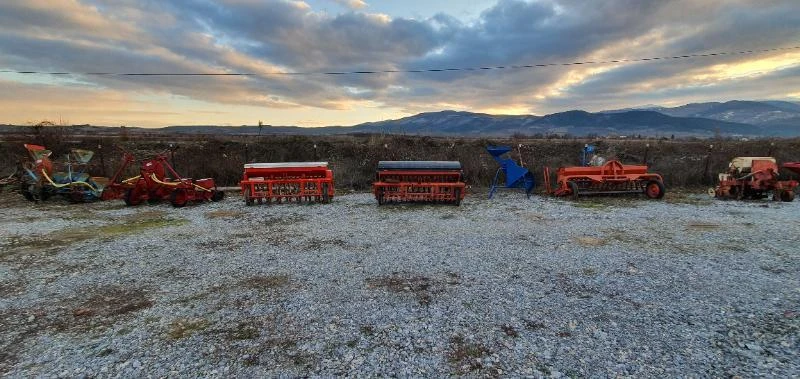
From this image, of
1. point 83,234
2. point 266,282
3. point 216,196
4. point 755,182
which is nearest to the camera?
point 266,282

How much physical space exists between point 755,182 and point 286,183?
635 inches

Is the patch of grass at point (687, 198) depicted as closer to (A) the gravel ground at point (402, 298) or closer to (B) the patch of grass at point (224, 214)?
(A) the gravel ground at point (402, 298)

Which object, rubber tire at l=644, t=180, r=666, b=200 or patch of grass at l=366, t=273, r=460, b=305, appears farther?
rubber tire at l=644, t=180, r=666, b=200

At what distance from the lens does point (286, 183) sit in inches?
525

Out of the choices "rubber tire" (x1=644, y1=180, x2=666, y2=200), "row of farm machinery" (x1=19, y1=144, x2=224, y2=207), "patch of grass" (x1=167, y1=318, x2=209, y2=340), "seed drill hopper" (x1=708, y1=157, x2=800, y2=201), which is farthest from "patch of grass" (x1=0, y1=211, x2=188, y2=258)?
"seed drill hopper" (x1=708, y1=157, x2=800, y2=201)

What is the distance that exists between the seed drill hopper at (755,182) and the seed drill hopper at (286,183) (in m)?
14.2

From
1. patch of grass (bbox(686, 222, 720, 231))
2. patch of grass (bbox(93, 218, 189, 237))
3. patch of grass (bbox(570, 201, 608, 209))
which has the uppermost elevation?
patch of grass (bbox(570, 201, 608, 209))

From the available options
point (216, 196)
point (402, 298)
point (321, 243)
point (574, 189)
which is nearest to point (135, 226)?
point (216, 196)

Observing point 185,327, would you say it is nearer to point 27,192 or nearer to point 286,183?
point 286,183

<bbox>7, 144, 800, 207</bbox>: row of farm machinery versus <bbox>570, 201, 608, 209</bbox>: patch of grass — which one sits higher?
<bbox>7, 144, 800, 207</bbox>: row of farm machinery

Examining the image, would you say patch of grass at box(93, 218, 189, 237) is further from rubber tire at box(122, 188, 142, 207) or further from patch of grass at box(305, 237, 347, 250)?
patch of grass at box(305, 237, 347, 250)

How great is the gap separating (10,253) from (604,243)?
12.3 metres

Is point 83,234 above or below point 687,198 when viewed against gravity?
below

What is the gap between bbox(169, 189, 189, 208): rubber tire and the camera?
12.6 metres
